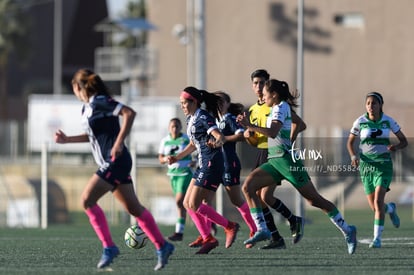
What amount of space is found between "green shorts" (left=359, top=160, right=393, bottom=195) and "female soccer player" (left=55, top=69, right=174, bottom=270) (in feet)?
13.0

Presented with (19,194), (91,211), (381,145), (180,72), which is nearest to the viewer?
(91,211)

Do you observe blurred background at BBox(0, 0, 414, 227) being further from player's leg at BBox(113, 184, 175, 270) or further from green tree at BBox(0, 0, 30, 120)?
player's leg at BBox(113, 184, 175, 270)

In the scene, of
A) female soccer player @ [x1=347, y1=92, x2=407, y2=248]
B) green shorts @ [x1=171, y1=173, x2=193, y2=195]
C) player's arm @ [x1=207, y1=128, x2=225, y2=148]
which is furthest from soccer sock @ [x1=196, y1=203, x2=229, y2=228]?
green shorts @ [x1=171, y1=173, x2=193, y2=195]

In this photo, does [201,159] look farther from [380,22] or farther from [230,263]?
[380,22]

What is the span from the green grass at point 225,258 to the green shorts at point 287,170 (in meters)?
0.91

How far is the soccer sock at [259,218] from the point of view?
48.5 ft

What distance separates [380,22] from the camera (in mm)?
49750

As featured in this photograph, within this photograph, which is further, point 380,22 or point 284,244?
point 380,22

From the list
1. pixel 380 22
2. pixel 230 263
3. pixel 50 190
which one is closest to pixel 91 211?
pixel 230 263

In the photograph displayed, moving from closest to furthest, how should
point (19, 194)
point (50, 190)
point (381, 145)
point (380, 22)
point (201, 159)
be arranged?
point (201, 159) < point (381, 145) < point (50, 190) < point (19, 194) < point (380, 22)

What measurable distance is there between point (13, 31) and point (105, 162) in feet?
201

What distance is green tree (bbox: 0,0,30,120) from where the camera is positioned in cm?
7156

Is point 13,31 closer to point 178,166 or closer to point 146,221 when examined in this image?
point 178,166

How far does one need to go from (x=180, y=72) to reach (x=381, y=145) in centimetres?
4091
